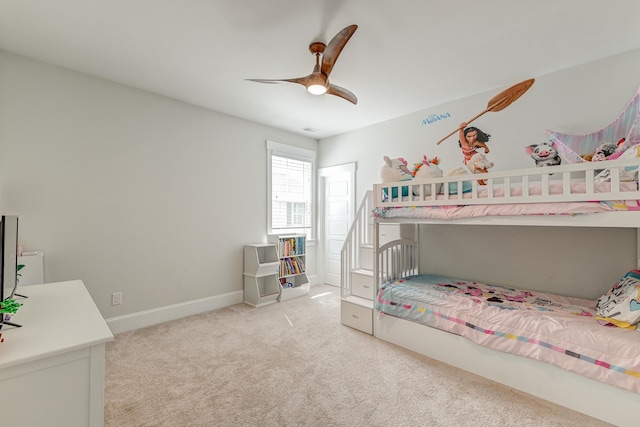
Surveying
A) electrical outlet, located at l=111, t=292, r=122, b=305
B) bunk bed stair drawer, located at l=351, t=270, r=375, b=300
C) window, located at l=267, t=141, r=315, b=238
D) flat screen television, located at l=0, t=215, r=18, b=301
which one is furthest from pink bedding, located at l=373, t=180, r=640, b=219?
electrical outlet, located at l=111, t=292, r=122, b=305

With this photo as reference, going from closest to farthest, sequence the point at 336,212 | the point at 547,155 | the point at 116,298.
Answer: the point at 547,155
the point at 116,298
the point at 336,212

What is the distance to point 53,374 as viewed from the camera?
0.93 metres

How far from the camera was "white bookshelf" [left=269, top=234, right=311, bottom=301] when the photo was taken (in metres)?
4.06

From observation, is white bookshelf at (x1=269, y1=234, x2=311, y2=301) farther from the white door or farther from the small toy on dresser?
the small toy on dresser

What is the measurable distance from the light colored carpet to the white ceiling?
256 centimetres

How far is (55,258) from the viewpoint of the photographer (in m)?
2.55

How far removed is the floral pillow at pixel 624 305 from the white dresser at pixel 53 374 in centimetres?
276

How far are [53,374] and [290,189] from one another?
3.75 metres

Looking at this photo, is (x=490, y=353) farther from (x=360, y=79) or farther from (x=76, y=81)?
(x=76, y=81)

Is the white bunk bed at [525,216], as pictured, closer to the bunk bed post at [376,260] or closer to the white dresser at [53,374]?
the bunk bed post at [376,260]

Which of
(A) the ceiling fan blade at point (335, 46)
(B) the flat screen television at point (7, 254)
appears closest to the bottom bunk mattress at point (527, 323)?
(A) the ceiling fan blade at point (335, 46)

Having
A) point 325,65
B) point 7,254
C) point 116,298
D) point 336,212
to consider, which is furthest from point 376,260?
point 116,298

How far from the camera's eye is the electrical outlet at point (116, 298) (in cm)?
286

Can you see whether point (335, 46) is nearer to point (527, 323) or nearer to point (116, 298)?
point (527, 323)
